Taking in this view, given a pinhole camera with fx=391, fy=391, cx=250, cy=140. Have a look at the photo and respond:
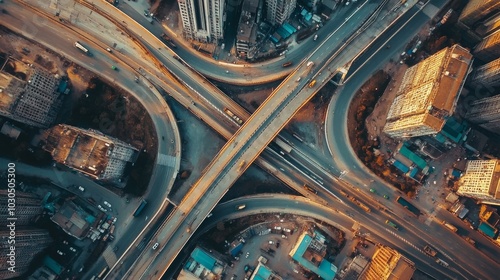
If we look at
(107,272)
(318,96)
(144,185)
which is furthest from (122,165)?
(318,96)

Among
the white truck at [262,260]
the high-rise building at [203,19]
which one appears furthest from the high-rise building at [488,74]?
the white truck at [262,260]

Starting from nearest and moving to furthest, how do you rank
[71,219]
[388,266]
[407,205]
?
[388,266] < [71,219] < [407,205]

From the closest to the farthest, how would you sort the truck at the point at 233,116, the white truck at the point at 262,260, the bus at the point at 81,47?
1. the bus at the point at 81,47
2. the white truck at the point at 262,260
3. the truck at the point at 233,116

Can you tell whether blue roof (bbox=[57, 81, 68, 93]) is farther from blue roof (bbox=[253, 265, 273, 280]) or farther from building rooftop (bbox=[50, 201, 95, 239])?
blue roof (bbox=[253, 265, 273, 280])

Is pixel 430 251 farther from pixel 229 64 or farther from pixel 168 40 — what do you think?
pixel 168 40

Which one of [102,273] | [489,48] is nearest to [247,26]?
[489,48]

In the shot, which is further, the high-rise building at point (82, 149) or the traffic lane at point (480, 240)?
the traffic lane at point (480, 240)

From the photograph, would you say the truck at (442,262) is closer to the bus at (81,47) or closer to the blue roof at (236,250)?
the blue roof at (236,250)
